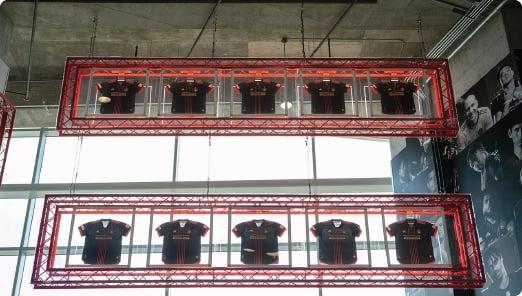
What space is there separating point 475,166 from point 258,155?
6.50 meters

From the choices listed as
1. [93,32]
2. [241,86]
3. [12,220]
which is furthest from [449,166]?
[12,220]

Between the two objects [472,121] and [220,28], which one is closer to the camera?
[472,121]

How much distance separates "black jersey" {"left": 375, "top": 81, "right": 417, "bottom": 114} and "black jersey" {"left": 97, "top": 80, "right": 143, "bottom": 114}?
4.22 metres

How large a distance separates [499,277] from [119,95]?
710 cm

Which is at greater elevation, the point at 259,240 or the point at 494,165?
the point at 494,165

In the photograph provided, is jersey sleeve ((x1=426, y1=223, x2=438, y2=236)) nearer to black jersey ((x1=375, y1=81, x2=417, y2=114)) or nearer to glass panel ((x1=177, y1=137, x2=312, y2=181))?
black jersey ((x1=375, y1=81, x2=417, y2=114))

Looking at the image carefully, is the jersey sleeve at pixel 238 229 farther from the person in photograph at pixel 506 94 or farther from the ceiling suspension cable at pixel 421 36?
the ceiling suspension cable at pixel 421 36

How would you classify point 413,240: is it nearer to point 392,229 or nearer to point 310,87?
point 392,229

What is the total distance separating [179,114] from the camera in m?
10.9

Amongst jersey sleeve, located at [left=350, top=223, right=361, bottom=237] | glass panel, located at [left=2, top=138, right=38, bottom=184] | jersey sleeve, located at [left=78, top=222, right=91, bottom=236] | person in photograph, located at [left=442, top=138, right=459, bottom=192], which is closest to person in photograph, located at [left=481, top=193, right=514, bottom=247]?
person in photograph, located at [left=442, top=138, right=459, bottom=192]

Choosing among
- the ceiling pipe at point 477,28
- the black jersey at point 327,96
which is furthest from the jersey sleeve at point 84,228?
the ceiling pipe at point 477,28

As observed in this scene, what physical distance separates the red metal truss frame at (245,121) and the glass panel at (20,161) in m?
A: 6.57

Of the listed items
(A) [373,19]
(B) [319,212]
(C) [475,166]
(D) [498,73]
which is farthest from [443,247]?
(A) [373,19]

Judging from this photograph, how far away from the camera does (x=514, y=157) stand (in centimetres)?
1063
